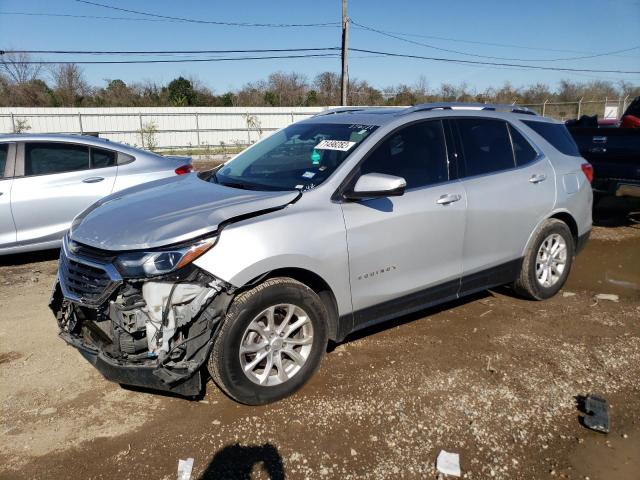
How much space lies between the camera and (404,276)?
3.63m

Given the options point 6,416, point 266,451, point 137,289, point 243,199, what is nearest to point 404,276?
point 243,199

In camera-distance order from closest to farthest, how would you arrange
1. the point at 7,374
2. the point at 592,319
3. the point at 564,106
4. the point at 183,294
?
the point at 183,294 < the point at 7,374 < the point at 592,319 < the point at 564,106

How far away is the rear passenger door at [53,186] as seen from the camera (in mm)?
5703

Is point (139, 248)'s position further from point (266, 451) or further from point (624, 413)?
point (624, 413)

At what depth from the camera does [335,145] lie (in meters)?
3.67

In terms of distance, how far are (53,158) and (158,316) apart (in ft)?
13.8

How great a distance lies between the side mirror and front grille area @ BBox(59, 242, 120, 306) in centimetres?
153

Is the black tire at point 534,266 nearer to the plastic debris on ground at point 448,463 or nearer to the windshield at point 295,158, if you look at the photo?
the windshield at point 295,158

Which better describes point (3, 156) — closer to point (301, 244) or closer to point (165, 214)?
point (165, 214)

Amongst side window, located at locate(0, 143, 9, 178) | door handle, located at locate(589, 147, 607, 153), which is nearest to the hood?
side window, located at locate(0, 143, 9, 178)

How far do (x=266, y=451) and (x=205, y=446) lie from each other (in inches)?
13.6

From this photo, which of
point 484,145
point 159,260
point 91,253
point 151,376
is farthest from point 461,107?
point 151,376

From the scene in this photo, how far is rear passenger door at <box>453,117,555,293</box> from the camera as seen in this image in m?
4.04

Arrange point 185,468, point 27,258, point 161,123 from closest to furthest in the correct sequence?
point 185,468 → point 27,258 → point 161,123
